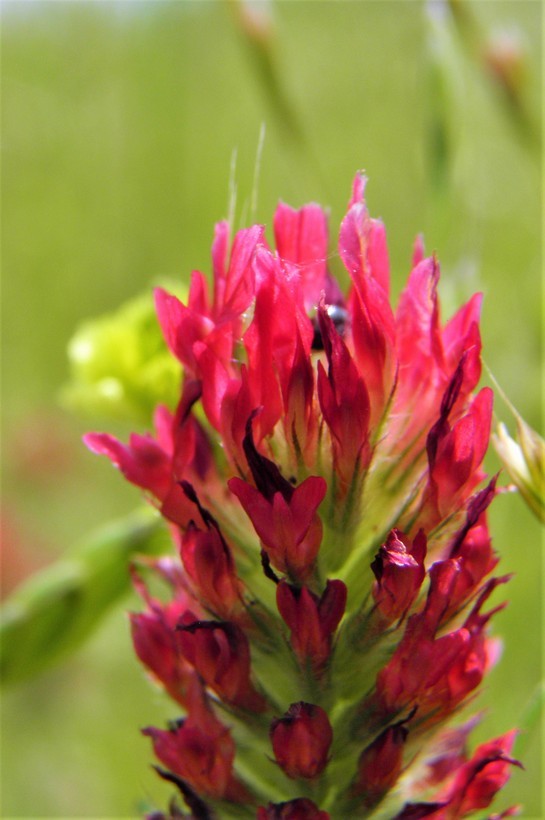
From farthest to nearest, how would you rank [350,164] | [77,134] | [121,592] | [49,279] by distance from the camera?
[77,134], [49,279], [350,164], [121,592]

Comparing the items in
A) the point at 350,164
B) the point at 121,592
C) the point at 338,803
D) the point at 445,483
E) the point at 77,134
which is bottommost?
the point at 338,803

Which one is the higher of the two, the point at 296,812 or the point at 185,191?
the point at 185,191

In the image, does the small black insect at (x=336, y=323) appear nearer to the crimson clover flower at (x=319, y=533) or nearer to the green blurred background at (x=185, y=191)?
the crimson clover flower at (x=319, y=533)

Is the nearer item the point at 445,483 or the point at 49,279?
the point at 445,483

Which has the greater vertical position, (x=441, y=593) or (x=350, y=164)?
(x=350, y=164)

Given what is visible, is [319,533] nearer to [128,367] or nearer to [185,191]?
[128,367]

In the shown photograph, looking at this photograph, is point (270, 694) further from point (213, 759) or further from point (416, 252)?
point (416, 252)

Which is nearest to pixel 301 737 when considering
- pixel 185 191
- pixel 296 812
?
pixel 296 812

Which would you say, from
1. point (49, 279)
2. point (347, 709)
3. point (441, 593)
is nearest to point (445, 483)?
point (441, 593)
